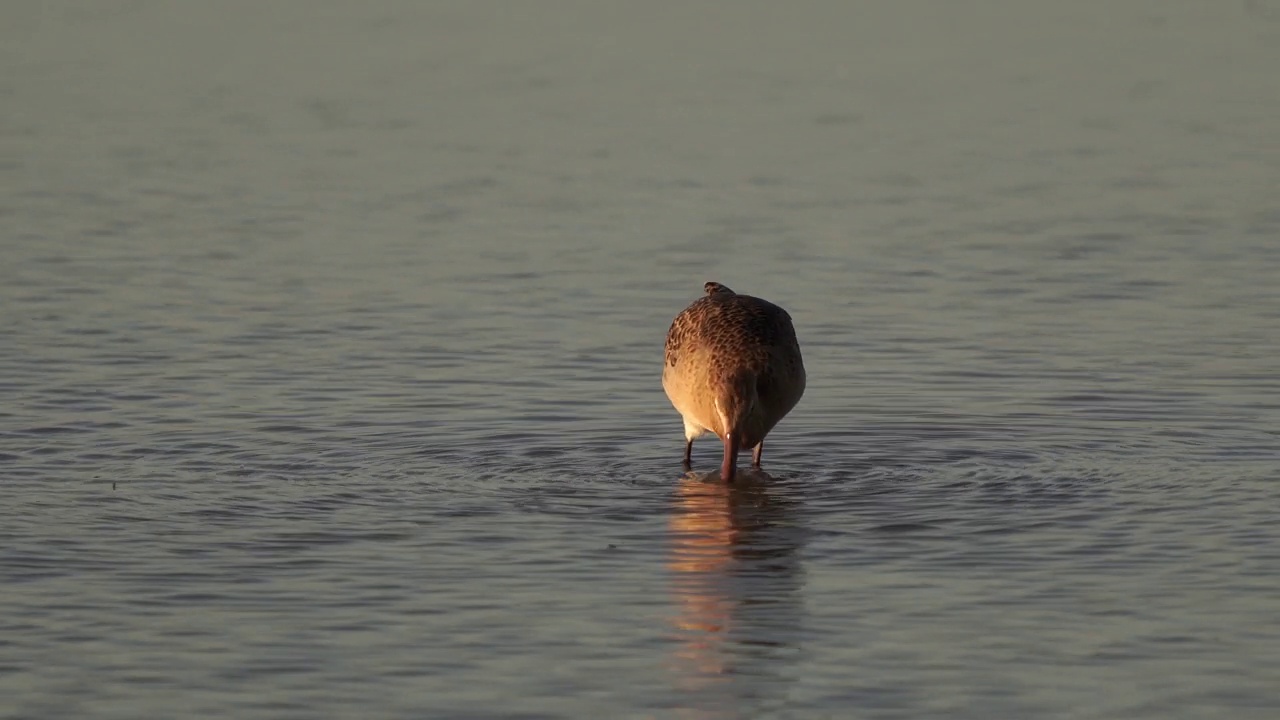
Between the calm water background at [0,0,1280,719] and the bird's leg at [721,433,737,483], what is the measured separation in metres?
0.18

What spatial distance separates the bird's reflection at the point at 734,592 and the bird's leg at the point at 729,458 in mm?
65

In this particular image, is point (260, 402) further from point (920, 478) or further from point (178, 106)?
point (178, 106)

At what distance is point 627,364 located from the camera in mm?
15570

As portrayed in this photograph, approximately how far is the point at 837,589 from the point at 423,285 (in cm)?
827

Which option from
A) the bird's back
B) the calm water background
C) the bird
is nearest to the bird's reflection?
the calm water background

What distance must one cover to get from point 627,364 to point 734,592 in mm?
5403

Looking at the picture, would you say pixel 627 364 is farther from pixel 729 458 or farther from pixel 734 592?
pixel 734 592

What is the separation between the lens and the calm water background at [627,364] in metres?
9.24

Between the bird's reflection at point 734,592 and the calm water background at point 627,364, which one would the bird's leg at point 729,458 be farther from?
the calm water background at point 627,364

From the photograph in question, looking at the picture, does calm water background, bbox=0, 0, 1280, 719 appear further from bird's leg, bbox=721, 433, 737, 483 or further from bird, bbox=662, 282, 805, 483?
bird, bbox=662, 282, 805, 483

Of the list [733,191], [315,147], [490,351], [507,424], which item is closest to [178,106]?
[315,147]

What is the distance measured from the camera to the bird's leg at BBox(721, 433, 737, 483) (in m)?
12.8

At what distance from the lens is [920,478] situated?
41.1 ft

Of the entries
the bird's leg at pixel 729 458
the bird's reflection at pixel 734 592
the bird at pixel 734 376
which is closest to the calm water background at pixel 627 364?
the bird's reflection at pixel 734 592
